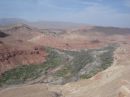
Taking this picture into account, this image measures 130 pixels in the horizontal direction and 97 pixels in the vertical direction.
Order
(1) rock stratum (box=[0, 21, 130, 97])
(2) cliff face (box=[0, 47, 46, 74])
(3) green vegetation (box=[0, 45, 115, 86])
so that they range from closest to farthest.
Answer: (1) rock stratum (box=[0, 21, 130, 97]), (3) green vegetation (box=[0, 45, 115, 86]), (2) cliff face (box=[0, 47, 46, 74])

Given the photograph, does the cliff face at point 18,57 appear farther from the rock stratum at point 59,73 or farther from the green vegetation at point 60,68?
the green vegetation at point 60,68

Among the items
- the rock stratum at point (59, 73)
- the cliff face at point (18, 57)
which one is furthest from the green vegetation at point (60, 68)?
the cliff face at point (18, 57)

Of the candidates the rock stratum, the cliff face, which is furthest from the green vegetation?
the cliff face

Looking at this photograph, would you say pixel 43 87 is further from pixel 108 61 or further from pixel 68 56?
pixel 68 56

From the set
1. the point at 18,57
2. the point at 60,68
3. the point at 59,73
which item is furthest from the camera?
the point at 18,57

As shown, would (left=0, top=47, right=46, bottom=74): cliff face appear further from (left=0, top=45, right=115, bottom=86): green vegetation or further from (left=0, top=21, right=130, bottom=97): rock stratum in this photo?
(left=0, top=45, right=115, bottom=86): green vegetation

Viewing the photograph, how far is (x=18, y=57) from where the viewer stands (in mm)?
44031

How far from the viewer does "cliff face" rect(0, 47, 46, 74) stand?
135 feet

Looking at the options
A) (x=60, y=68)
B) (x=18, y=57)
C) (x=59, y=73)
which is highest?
(x=18, y=57)

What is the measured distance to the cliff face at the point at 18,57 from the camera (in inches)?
1615

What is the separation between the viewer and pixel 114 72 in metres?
30.9

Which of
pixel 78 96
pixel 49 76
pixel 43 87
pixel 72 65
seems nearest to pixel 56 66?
pixel 72 65

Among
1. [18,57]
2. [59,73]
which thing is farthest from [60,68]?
[18,57]

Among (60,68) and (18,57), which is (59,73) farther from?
(18,57)
